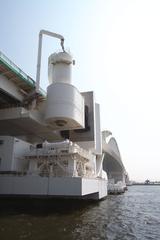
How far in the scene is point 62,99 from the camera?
125ft

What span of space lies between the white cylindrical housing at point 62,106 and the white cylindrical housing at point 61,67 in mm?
2543

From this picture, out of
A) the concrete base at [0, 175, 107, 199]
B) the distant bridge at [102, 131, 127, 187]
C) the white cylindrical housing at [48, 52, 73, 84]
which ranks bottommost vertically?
the concrete base at [0, 175, 107, 199]

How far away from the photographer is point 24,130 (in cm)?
4325

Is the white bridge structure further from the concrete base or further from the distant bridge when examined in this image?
the distant bridge

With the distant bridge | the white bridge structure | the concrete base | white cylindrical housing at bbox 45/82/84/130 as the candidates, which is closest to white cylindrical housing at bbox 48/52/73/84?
the white bridge structure

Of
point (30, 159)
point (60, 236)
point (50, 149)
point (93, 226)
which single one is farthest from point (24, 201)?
point (60, 236)

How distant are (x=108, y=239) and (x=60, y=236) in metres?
2.99

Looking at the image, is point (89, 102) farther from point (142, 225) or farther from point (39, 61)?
point (142, 225)

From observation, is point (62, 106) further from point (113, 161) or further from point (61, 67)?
point (113, 161)

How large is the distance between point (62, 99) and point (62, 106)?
4.14 feet

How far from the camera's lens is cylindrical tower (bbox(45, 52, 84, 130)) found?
37.8 metres

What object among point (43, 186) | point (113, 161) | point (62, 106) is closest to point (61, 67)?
point (62, 106)

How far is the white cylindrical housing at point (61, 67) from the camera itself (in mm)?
41491

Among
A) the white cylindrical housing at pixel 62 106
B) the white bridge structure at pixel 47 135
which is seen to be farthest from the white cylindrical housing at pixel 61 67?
the white cylindrical housing at pixel 62 106
